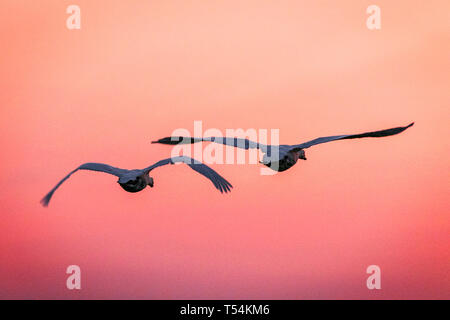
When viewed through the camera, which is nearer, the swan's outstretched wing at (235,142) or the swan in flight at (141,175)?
the swan in flight at (141,175)

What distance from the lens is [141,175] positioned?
31.1 ft

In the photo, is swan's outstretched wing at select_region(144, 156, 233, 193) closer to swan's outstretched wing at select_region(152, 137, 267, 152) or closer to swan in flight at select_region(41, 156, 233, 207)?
swan in flight at select_region(41, 156, 233, 207)

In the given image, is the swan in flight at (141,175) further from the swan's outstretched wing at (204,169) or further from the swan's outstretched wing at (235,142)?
the swan's outstretched wing at (235,142)

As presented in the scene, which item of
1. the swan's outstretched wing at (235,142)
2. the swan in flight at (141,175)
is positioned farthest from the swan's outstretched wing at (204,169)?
the swan's outstretched wing at (235,142)

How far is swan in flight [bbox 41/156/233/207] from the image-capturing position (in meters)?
8.59

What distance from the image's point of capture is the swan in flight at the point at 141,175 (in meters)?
8.59

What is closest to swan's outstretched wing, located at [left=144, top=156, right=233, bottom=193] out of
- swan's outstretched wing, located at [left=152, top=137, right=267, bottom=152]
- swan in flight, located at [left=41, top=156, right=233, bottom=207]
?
swan in flight, located at [left=41, top=156, right=233, bottom=207]

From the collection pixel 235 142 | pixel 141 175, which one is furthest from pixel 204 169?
pixel 141 175

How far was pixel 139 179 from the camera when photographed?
9.49m

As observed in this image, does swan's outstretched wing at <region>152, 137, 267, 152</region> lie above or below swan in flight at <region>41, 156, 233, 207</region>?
above

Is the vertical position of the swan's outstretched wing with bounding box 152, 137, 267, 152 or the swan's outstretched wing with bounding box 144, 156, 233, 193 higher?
the swan's outstretched wing with bounding box 152, 137, 267, 152

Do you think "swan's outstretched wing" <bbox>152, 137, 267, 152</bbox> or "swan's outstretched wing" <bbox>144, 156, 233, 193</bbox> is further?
"swan's outstretched wing" <bbox>152, 137, 267, 152</bbox>
